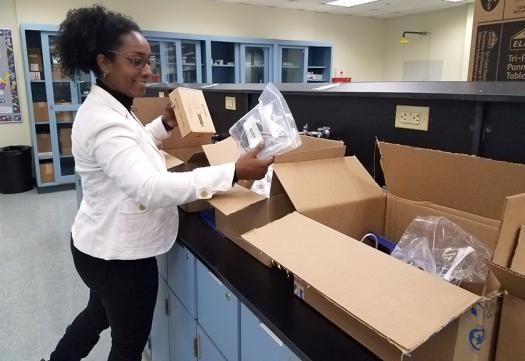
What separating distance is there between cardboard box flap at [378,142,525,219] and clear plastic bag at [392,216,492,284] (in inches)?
2.9

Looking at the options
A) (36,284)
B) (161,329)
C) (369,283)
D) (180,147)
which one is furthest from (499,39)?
(36,284)

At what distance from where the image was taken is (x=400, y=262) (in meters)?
0.82

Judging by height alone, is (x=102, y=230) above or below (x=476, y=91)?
below

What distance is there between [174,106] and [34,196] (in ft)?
12.8

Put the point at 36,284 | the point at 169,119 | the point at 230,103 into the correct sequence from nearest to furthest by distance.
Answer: the point at 169,119 < the point at 230,103 < the point at 36,284

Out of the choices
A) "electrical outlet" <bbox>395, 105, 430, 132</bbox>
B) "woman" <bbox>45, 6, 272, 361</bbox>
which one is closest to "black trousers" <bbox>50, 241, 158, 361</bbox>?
"woman" <bbox>45, 6, 272, 361</bbox>

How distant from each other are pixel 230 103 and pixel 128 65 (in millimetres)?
1145

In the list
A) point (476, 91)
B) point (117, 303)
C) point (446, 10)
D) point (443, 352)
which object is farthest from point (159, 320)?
point (446, 10)

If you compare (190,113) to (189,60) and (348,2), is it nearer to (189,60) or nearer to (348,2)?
(189,60)

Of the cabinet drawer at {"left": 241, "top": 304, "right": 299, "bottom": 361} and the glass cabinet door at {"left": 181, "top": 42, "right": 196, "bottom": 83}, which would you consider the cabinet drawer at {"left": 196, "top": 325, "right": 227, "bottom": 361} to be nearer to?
the cabinet drawer at {"left": 241, "top": 304, "right": 299, "bottom": 361}

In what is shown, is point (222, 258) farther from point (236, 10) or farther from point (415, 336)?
point (236, 10)

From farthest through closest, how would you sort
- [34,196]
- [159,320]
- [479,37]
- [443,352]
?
1. [34,196]
2. [159,320]
3. [479,37]
4. [443,352]

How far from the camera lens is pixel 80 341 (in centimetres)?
156

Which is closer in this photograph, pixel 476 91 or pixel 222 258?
pixel 476 91
